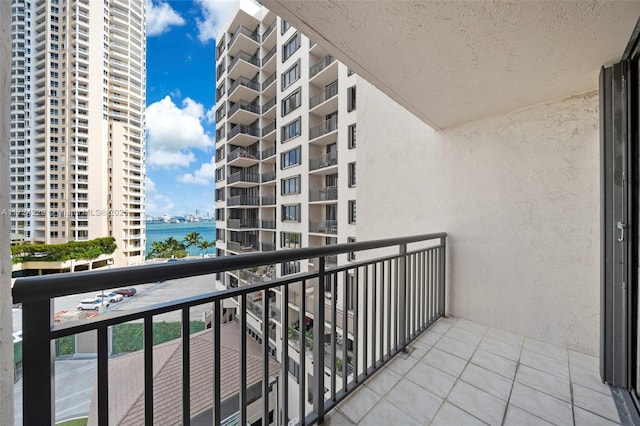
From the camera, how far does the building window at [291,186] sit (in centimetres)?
1112

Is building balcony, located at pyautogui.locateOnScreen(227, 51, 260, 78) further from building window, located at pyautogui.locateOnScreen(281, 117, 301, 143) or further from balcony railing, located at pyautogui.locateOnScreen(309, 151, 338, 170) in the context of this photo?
balcony railing, located at pyautogui.locateOnScreen(309, 151, 338, 170)

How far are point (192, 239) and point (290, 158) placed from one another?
668 inches

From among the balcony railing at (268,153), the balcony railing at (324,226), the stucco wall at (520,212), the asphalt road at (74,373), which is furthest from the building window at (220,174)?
the asphalt road at (74,373)

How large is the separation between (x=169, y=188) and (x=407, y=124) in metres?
22.3

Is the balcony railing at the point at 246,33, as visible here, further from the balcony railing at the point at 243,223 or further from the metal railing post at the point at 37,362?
the metal railing post at the point at 37,362

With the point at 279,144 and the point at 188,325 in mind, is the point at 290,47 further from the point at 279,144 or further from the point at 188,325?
the point at 188,325

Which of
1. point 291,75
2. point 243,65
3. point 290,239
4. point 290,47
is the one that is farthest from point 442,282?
point 243,65

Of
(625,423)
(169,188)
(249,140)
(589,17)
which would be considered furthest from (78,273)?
(169,188)

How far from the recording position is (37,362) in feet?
1.99

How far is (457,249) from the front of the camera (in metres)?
2.67

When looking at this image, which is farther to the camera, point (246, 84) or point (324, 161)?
point (246, 84)

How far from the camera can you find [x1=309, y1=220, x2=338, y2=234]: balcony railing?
10008 millimetres

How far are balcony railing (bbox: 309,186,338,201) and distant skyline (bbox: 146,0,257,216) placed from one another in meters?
5.80

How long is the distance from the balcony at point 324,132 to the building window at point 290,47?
373 cm
